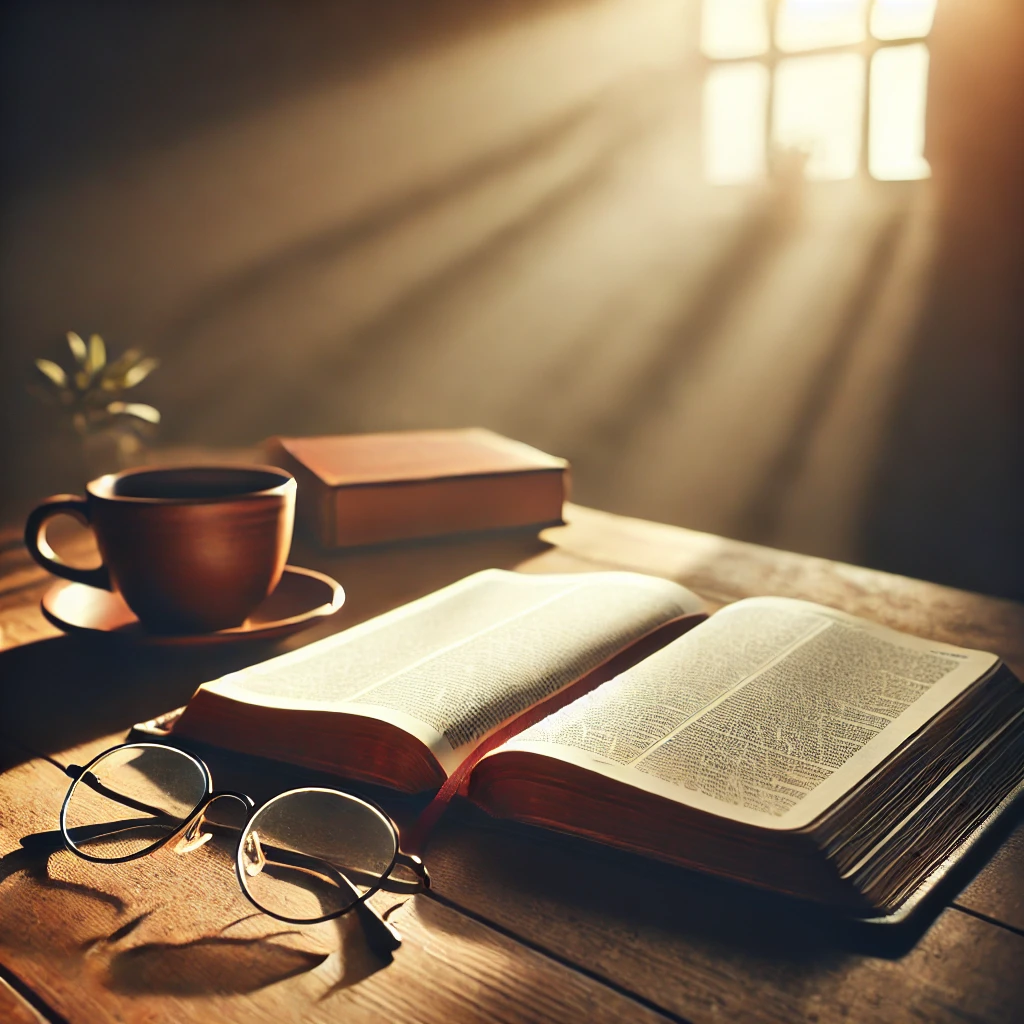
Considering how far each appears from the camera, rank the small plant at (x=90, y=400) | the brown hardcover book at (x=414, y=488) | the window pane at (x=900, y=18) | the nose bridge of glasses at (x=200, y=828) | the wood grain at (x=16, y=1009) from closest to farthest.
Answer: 1. the wood grain at (x=16, y=1009)
2. the nose bridge of glasses at (x=200, y=828)
3. the brown hardcover book at (x=414, y=488)
4. the small plant at (x=90, y=400)
5. the window pane at (x=900, y=18)

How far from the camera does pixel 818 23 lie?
8.46 ft

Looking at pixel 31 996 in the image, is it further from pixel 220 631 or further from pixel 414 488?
pixel 414 488

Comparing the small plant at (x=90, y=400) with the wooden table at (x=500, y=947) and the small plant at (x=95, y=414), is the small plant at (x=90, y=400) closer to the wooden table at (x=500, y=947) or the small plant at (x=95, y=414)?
the small plant at (x=95, y=414)

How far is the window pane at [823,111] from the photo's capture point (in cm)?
255

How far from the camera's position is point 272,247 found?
2916 mm

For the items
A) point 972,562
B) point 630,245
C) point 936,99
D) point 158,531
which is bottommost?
point 972,562

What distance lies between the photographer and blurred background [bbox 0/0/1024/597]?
2.39m

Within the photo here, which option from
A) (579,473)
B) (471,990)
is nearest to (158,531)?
(471,990)

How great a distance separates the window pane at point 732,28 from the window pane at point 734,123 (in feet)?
0.16

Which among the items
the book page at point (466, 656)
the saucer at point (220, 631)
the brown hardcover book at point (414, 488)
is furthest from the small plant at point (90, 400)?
the book page at point (466, 656)

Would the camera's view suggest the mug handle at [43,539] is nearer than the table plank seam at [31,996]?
No

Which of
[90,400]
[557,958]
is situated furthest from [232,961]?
[90,400]

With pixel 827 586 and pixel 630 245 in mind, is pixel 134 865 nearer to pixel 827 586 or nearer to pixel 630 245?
pixel 827 586

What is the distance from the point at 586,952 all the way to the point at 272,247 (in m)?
2.83
